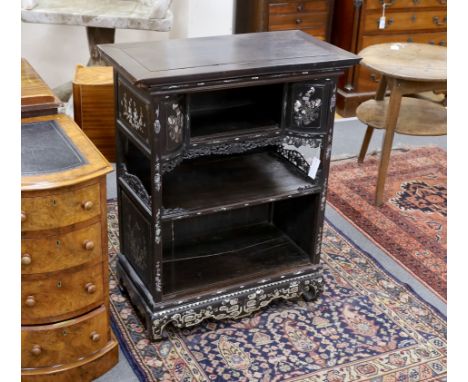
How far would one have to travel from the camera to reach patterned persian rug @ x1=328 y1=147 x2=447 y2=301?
354cm

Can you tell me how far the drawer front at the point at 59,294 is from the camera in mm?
2381

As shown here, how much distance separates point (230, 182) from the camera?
296 cm

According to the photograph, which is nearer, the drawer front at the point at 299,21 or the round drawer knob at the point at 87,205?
the round drawer knob at the point at 87,205

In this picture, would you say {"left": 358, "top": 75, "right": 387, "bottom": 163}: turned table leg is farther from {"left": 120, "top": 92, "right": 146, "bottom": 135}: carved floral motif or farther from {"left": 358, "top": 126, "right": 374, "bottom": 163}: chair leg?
{"left": 120, "top": 92, "right": 146, "bottom": 135}: carved floral motif

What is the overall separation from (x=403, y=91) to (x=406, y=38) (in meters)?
1.70

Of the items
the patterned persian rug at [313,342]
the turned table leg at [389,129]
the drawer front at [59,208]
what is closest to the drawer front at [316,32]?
the turned table leg at [389,129]

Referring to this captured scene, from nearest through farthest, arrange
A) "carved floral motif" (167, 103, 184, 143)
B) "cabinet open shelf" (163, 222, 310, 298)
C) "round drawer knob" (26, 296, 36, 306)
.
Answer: "round drawer knob" (26, 296, 36, 306)
"carved floral motif" (167, 103, 184, 143)
"cabinet open shelf" (163, 222, 310, 298)

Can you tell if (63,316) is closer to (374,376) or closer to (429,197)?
(374,376)

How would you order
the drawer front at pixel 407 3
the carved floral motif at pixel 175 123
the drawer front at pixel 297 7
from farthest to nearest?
the drawer front at pixel 407 3, the drawer front at pixel 297 7, the carved floral motif at pixel 175 123

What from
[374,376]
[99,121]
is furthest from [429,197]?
[99,121]

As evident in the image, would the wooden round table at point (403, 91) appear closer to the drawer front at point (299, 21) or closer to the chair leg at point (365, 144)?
the chair leg at point (365, 144)

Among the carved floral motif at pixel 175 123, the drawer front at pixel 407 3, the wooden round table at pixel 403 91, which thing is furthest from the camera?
the drawer front at pixel 407 3

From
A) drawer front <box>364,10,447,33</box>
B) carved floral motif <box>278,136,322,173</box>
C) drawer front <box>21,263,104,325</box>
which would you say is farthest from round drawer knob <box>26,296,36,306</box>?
drawer front <box>364,10,447,33</box>

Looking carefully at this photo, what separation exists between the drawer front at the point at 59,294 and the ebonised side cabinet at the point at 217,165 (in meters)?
0.31
